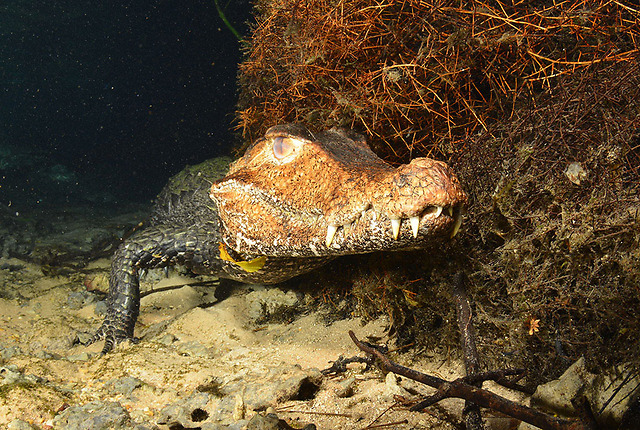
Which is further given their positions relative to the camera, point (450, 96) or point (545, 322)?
point (450, 96)

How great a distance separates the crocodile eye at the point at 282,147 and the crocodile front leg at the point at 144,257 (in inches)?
65.6

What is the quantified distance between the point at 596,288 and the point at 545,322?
0.32 meters

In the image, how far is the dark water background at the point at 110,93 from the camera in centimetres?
1994

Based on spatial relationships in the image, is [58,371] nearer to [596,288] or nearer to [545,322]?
[545,322]

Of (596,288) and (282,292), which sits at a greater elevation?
(596,288)

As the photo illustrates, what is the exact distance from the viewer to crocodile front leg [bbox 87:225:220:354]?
3.75 m

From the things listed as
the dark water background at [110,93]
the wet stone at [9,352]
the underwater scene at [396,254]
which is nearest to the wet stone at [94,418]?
the underwater scene at [396,254]

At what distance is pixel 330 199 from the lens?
77.2 inches

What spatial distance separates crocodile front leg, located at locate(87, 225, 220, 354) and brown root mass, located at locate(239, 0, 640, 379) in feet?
5.91

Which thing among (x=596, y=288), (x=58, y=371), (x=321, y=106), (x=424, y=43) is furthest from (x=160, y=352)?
(x=424, y=43)

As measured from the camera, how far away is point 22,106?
51.4m

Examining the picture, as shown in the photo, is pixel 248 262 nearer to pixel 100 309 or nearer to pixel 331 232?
pixel 331 232

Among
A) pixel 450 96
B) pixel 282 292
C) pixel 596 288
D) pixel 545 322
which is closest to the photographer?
pixel 596 288

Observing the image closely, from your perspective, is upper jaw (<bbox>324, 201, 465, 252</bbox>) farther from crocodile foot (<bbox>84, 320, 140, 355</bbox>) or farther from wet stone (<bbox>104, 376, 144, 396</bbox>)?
crocodile foot (<bbox>84, 320, 140, 355</bbox>)
